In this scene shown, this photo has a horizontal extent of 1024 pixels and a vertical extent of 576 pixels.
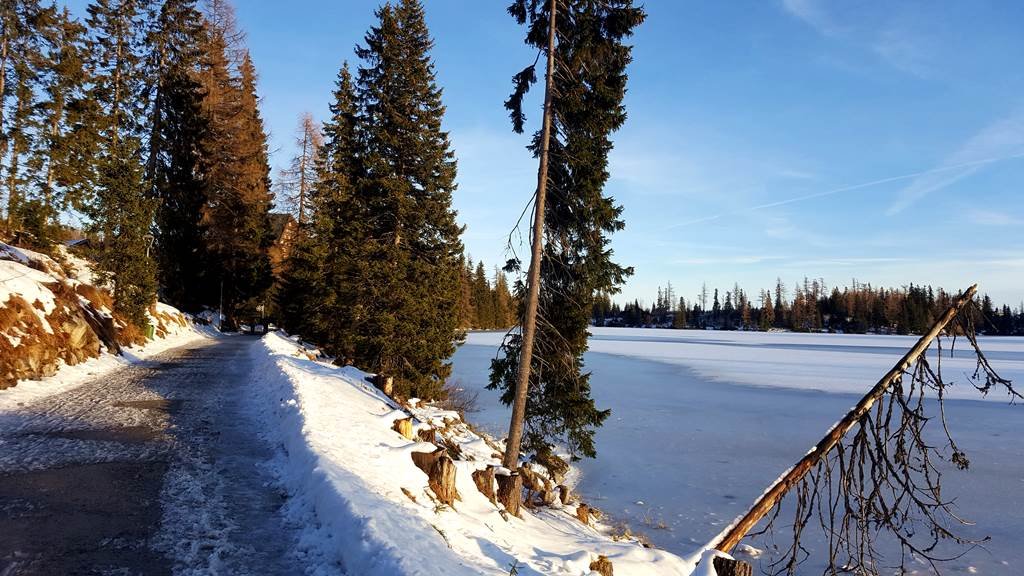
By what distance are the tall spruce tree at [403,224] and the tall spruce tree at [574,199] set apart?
223 inches

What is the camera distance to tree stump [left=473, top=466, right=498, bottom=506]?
792cm

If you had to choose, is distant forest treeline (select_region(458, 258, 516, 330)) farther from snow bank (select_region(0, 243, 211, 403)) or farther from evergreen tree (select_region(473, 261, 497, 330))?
snow bank (select_region(0, 243, 211, 403))

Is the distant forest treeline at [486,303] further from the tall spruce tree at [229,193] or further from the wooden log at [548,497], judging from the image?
the wooden log at [548,497]

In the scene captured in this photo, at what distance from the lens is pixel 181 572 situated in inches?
159

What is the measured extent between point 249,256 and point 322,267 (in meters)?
18.5

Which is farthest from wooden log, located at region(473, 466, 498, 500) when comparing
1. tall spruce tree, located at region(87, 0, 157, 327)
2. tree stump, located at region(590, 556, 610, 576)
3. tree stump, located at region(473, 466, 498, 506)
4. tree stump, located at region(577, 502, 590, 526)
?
tall spruce tree, located at region(87, 0, 157, 327)

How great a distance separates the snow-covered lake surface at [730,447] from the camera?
418 inches

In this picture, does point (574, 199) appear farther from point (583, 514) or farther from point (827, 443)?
point (827, 443)

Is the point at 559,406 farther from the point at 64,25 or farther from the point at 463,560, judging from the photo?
the point at 64,25

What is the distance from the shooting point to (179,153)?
33844 mm

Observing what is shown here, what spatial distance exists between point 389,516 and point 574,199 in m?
8.10

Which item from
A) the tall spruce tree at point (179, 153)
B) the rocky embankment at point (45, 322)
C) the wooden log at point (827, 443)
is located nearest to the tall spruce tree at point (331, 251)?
the rocky embankment at point (45, 322)

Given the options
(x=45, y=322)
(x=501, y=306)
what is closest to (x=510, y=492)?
(x=45, y=322)

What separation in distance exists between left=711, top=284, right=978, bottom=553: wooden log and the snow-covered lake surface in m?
0.38
